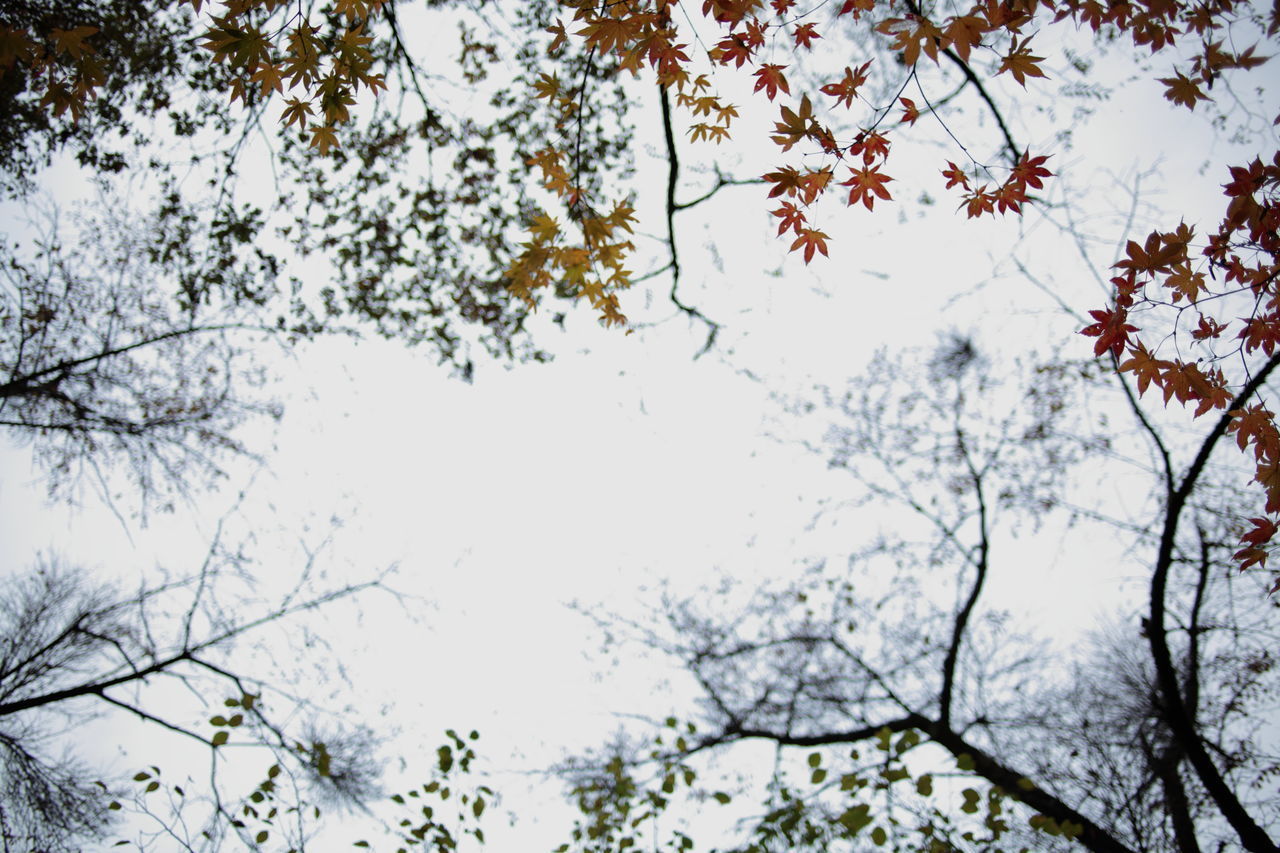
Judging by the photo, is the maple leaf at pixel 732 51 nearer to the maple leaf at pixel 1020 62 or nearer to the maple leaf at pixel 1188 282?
the maple leaf at pixel 1020 62

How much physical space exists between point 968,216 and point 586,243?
190 centimetres

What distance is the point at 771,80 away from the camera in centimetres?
290

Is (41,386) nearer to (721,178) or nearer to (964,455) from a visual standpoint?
(721,178)

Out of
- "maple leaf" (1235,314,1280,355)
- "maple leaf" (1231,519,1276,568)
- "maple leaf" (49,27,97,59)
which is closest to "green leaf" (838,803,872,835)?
"maple leaf" (1231,519,1276,568)

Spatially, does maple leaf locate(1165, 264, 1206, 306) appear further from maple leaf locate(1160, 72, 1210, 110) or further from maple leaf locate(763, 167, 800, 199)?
maple leaf locate(763, 167, 800, 199)

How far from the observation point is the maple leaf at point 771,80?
288 centimetres

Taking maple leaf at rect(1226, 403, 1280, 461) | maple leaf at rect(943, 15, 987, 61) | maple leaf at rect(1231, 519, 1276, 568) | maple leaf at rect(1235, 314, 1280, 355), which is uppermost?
maple leaf at rect(943, 15, 987, 61)

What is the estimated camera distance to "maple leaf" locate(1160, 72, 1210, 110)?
102 inches

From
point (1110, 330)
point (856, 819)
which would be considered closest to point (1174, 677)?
point (856, 819)

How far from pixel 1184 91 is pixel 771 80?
1.63m

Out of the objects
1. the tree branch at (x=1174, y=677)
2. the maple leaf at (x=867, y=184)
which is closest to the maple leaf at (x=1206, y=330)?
the maple leaf at (x=867, y=184)

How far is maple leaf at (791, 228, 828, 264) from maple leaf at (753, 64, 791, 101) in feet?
2.15

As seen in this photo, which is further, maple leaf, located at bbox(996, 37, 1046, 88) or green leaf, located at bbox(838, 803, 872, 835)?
green leaf, located at bbox(838, 803, 872, 835)

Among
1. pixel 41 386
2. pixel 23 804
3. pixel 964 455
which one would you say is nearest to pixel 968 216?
pixel 964 455
